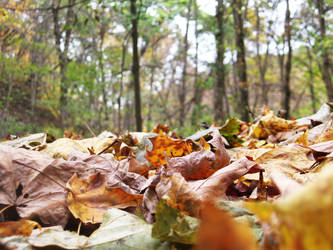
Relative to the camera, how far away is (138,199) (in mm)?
766

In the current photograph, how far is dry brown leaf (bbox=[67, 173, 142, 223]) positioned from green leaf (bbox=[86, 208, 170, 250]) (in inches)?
2.9

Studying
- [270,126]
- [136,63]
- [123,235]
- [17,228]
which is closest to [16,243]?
[17,228]

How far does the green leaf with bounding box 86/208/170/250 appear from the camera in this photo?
1.77 feet

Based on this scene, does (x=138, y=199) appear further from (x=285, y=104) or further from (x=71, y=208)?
(x=285, y=104)

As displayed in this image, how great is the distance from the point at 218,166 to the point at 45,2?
769 cm

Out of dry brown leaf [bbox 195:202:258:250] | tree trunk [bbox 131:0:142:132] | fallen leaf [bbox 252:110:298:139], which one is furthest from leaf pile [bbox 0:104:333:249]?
tree trunk [bbox 131:0:142:132]

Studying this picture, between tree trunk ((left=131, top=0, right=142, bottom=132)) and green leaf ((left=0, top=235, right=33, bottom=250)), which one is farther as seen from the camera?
tree trunk ((left=131, top=0, right=142, bottom=132))

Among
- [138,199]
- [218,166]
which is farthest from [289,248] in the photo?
[218,166]

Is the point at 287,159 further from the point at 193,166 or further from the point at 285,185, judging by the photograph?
the point at 285,185

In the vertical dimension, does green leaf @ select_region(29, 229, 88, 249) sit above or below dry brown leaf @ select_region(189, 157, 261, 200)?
below

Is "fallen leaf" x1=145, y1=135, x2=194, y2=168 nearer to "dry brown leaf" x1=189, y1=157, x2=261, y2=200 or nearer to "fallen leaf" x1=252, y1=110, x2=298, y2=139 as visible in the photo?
"dry brown leaf" x1=189, y1=157, x2=261, y2=200

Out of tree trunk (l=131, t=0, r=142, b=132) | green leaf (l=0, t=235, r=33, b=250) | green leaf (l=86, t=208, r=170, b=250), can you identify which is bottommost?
green leaf (l=86, t=208, r=170, b=250)

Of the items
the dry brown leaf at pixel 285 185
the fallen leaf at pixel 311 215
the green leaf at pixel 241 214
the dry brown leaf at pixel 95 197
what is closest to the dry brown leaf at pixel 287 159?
the green leaf at pixel 241 214

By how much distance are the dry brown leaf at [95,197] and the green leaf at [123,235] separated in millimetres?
75
